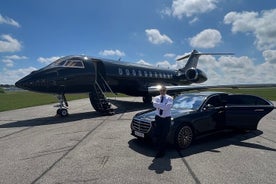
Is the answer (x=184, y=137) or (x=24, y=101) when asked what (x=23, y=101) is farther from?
(x=184, y=137)

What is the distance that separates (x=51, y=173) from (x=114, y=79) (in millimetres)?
12739

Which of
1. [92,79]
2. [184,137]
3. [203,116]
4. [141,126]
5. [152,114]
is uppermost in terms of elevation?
[92,79]

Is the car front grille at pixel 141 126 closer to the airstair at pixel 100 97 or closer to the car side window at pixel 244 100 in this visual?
the car side window at pixel 244 100

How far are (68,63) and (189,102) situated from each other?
838 centimetres

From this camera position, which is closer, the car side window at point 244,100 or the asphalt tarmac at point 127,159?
the asphalt tarmac at point 127,159

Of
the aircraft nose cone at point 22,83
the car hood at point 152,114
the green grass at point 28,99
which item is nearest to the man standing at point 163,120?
the car hood at point 152,114

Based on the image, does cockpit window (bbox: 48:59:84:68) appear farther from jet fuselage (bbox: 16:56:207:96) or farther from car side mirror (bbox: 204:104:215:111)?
car side mirror (bbox: 204:104:215:111)

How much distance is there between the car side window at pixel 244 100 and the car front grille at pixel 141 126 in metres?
3.97

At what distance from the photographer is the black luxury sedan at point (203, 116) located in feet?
23.3

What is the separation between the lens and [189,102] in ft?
28.2

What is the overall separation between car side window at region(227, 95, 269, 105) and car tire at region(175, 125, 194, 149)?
2993 mm

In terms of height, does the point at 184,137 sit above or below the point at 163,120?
below

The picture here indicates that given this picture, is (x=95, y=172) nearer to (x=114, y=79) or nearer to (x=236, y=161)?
(x=236, y=161)

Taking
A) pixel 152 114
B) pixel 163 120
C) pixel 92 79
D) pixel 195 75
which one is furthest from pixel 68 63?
pixel 195 75
